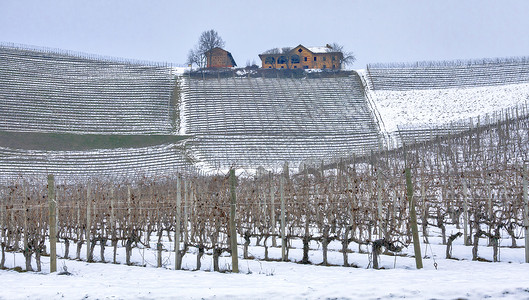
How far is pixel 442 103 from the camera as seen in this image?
54312 mm

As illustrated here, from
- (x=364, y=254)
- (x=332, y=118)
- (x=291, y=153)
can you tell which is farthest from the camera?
(x=332, y=118)

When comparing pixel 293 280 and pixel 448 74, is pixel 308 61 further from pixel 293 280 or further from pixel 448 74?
pixel 293 280

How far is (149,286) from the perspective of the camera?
9898 millimetres

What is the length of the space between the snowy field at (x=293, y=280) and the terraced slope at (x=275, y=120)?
2240cm

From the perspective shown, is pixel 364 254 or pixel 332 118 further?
pixel 332 118

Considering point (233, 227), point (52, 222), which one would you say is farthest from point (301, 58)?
point (233, 227)

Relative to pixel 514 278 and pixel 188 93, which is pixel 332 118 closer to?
pixel 188 93

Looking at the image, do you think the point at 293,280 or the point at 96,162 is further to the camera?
the point at 96,162

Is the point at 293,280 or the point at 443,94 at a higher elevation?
the point at 443,94

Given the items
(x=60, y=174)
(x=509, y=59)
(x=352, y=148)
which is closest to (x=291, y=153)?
(x=352, y=148)

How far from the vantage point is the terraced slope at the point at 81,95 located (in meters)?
47.5

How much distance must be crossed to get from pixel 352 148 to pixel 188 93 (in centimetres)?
2090

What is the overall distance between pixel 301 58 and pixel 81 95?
2926cm

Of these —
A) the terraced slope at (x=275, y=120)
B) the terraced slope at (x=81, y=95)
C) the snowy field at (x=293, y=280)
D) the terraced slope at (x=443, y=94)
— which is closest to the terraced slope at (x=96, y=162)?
the terraced slope at (x=275, y=120)
